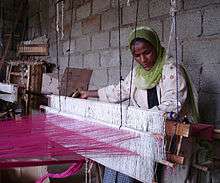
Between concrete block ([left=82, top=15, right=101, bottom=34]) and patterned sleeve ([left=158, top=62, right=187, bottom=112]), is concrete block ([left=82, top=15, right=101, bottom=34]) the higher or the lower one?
the higher one

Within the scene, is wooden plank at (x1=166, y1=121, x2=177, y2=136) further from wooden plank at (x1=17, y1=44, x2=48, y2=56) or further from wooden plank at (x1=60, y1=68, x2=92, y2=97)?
wooden plank at (x1=17, y1=44, x2=48, y2=56)

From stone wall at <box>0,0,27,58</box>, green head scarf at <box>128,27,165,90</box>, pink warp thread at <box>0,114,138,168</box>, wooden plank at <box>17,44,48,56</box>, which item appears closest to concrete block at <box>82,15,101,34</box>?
wooden plank at <box>17,44,48,56</box>

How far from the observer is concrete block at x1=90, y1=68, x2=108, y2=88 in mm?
3335

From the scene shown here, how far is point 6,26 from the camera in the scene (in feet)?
18.9

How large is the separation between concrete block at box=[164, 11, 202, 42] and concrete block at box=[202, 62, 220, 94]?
234 millimetres

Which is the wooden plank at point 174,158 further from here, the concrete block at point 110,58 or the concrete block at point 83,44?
the concrete block at point 83,44

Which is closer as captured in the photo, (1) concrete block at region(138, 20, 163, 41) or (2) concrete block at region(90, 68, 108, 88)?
(1) concrete block at region(138, 20, 163, 41)

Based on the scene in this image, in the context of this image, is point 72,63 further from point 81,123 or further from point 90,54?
point 81,123

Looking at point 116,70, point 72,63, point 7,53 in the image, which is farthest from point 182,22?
point 7,53

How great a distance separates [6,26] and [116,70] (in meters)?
3.24

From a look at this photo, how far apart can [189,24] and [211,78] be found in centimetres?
40

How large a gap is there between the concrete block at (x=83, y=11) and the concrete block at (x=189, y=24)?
5.05ft

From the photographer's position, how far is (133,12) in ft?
9.59

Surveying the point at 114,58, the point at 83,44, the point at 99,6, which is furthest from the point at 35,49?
the point at 114,58
